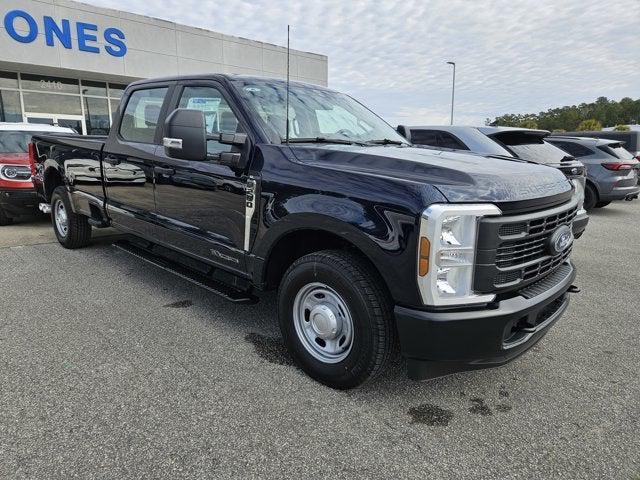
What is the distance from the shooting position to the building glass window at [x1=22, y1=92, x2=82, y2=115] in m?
17.1

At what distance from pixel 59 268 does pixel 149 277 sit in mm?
1159

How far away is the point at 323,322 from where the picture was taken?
2.69 m

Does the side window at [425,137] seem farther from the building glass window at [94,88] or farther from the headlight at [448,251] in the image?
the building glass window at [94,88]

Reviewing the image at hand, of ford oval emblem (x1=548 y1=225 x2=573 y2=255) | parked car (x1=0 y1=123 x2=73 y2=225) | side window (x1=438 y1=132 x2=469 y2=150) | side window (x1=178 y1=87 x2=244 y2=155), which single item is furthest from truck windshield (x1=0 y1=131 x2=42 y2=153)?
ford oval emblem (x1=548 y1=225 x2=573 y2=255)

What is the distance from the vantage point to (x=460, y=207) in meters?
2.15

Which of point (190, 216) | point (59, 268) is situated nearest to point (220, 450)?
point (190, 216)

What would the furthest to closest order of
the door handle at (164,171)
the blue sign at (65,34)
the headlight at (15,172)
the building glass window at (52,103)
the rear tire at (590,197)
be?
1. the building glass window at (52,103)
2. the blue sign at (65,34)
3. the rear tire at (590,197)
4. the headlight at (15,172)
5. the door handle at (164,171)

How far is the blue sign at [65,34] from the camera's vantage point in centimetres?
1487

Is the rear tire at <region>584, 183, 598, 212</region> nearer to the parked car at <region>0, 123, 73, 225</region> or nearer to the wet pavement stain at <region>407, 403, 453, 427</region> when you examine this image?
the wet pavement stain at <region>407, 403, 453, 427</region>

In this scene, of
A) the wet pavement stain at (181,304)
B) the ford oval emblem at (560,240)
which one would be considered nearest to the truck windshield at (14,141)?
the wet pavement stain at (181,304)

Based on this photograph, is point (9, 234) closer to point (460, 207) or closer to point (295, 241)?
point (295, 241)

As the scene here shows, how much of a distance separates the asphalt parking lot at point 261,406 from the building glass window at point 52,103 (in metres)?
16.2

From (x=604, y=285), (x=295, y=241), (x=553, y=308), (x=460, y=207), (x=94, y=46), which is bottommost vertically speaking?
(x=604, y=285)

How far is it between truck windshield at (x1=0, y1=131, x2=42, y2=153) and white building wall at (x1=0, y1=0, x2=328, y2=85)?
9.39 m
